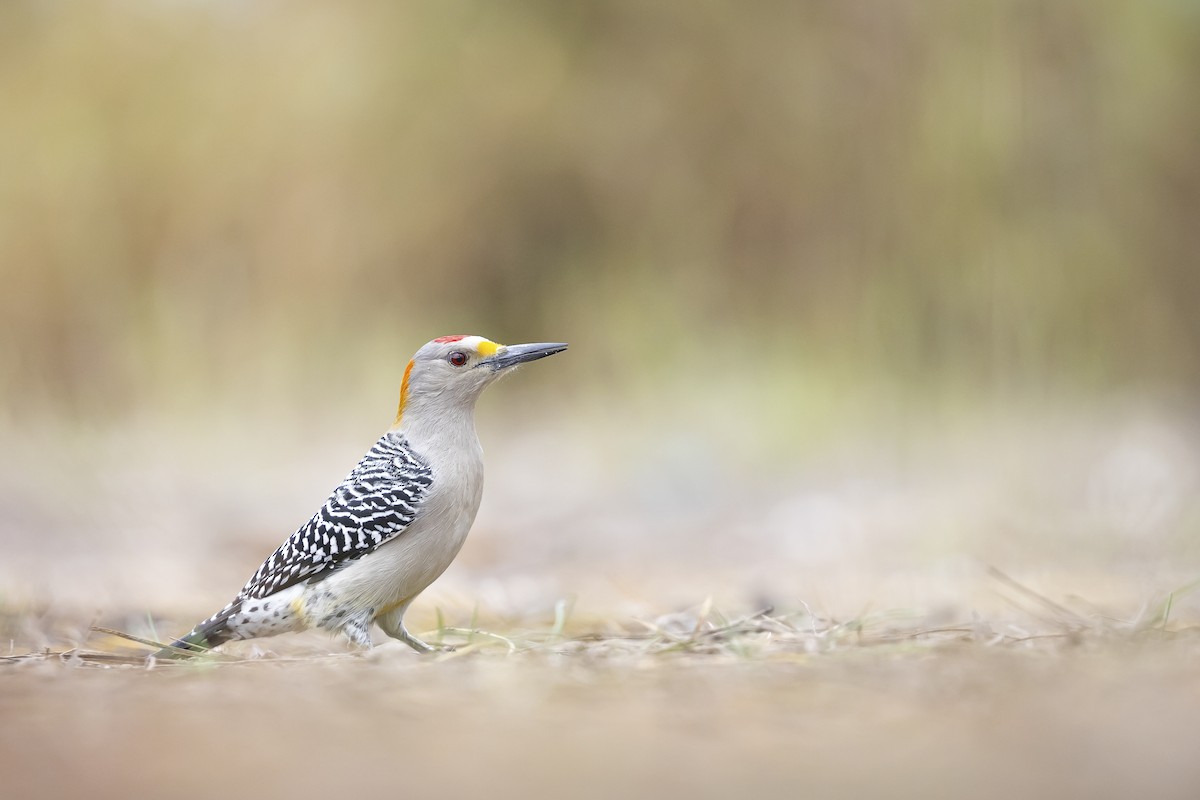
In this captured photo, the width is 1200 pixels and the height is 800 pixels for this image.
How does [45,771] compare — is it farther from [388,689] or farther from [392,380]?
[392,380]

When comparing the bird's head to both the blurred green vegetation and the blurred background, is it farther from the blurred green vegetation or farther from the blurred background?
the blurred green vegetation

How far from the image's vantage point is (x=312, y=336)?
919 centimetres

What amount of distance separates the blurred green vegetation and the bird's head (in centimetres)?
528

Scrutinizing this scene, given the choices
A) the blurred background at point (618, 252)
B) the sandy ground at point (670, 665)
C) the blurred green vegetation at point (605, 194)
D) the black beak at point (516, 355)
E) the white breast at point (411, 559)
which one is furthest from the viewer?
the blurred green vegetation at point (605, 194)

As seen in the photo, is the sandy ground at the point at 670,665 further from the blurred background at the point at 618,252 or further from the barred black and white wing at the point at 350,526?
the blurred background at the point at 618,252

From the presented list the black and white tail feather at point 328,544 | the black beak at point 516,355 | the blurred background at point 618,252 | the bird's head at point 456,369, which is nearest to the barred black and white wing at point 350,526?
the black and white tail feather at point 328,544

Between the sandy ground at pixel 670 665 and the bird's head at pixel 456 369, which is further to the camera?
the bird's head at pixel 456 369

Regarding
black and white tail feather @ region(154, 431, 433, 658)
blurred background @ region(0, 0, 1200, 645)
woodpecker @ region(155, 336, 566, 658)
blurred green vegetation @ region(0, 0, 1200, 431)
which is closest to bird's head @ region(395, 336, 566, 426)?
woodpecker @ region(155, 336, 566, 658)

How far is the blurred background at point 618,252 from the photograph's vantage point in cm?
741

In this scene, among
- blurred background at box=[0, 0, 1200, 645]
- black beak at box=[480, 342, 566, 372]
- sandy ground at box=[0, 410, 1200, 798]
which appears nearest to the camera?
sandy ground at box=[0, 410, 1200, 798]

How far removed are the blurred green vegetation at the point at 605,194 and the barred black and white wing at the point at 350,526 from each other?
5664 millimetres

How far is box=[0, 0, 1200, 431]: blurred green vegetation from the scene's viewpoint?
8625 millimetres

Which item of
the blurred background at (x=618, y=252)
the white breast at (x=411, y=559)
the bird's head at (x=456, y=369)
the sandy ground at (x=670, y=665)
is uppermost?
the blurred background at (x=618, y=252)

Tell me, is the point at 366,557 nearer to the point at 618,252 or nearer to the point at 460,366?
the point at 460,366
